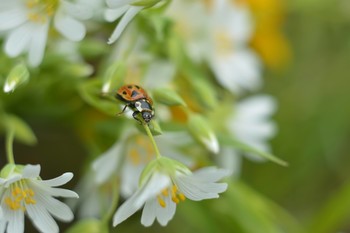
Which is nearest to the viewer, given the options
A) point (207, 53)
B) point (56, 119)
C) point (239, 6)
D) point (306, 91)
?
point (56, 119)

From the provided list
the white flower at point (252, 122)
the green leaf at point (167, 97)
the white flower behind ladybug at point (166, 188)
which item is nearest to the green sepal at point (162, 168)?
the white flower behind ladybug at point (166, 188)

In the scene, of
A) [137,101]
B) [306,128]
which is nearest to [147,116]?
[137,101]

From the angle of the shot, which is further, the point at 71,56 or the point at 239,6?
the point at 239,6

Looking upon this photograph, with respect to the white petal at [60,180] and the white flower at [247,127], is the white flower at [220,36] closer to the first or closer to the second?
the white flower at [247,127]

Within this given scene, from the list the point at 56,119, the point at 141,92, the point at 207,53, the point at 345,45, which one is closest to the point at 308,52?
the point at 345,45

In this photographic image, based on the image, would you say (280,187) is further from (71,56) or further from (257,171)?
(71,56)

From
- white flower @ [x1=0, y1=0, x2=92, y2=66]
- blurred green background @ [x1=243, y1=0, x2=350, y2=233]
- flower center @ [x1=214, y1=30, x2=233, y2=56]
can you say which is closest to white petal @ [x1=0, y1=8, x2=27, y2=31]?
white flower @ [x1=0, y1=0, x2=92, y2=66]
